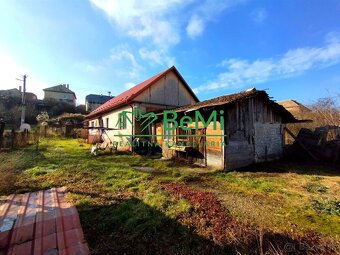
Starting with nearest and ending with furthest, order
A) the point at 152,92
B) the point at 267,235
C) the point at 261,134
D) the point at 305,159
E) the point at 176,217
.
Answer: the point at 267,235 → the point at 176,217 → the point at 261,134 → the point at 305,159 → the point at 152,92

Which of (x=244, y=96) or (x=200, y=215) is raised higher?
(x=244, y=96)

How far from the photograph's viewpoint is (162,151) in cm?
1259

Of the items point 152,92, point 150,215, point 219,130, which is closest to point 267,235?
point 150,215

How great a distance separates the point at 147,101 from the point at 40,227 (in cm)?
1136

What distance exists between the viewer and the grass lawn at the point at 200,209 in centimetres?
325

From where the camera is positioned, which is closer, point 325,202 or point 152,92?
point 325,202

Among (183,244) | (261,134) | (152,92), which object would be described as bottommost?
(183,244)

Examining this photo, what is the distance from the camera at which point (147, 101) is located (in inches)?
567

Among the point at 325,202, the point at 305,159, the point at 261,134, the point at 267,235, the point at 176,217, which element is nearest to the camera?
the point at 267,235

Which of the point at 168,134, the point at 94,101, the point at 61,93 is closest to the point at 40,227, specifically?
the point at 168,134

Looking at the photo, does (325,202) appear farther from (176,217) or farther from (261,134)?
(261,134)

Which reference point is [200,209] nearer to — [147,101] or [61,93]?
[147,101]

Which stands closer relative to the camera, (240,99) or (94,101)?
(240,99)

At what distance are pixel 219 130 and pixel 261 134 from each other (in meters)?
2.88
